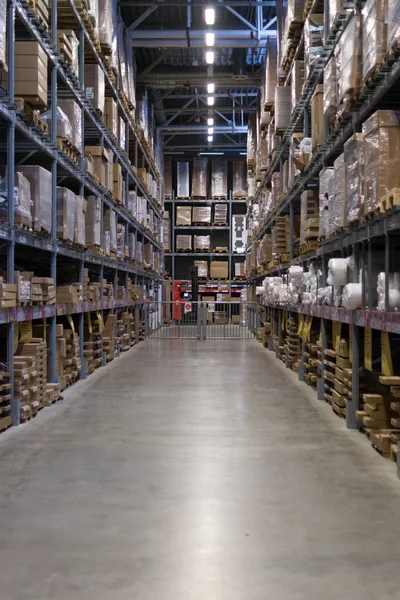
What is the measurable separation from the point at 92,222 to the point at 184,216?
1705 centimetres

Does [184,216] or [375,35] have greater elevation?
[184,216]

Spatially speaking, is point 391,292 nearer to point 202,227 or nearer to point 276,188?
point 276,188

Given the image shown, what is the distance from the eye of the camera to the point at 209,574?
274cm

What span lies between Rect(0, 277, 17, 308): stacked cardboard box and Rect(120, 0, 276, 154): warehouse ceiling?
422 inches

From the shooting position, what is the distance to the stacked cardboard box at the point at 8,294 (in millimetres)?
5500

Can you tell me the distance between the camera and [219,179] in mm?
27078

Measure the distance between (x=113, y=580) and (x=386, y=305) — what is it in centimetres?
307

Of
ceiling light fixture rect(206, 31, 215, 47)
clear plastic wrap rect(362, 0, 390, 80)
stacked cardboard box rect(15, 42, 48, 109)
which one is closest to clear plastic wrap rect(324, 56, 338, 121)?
clear plastic wrap rect(362, 0, 390, 80)

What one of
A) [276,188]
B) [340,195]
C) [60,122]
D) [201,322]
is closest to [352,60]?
[340,195]

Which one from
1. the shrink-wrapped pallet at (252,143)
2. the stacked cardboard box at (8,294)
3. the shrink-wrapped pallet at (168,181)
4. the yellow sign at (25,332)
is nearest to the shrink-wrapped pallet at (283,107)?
the yellow sign at (25,332)

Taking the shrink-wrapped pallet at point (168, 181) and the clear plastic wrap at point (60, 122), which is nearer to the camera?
the clear plastic wrap at point (60, 122)

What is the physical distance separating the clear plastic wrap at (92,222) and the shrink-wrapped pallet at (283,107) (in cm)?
377

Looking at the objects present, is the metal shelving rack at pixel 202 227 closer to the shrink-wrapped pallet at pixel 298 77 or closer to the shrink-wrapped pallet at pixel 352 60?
the shrink-wrapped pallet at pixel 298 77

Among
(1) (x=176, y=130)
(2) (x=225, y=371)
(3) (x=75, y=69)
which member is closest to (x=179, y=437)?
(2) (x=225, y=371)
